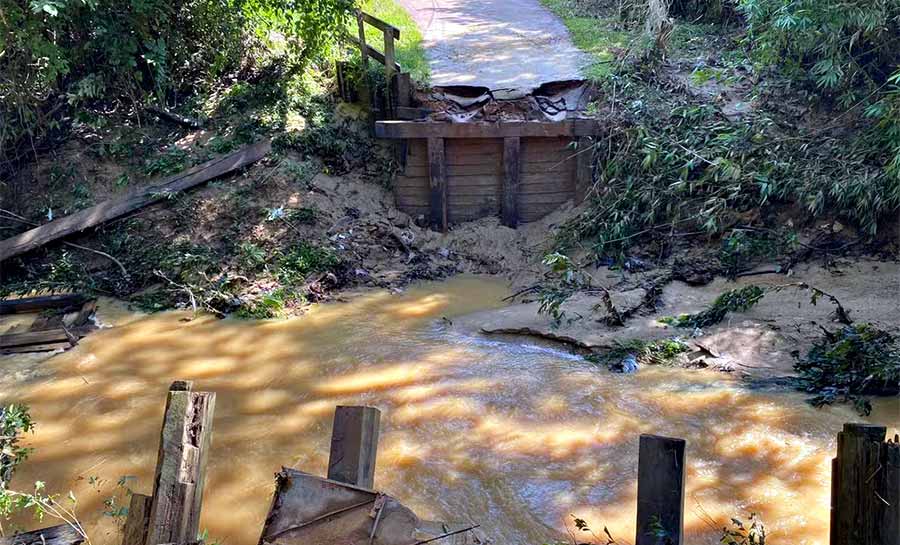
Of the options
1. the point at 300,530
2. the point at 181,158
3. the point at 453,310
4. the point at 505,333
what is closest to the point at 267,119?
the point at 181,158

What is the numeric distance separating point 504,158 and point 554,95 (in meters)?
1.37

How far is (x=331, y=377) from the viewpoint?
21.3ft

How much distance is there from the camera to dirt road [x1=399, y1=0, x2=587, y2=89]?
434 inches

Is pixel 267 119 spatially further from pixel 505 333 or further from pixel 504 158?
pixel 505 333

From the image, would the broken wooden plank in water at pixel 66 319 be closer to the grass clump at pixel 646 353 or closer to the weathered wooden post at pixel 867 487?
the grass clump at pixel 646 353

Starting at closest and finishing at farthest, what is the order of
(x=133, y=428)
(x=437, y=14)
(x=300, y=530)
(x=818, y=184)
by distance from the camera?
(x=300, y=530)
(x=133, y=428)
(x=818, y=184)
(x=437, y=14)

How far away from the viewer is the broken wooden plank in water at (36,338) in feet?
24.5

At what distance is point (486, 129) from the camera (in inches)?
385

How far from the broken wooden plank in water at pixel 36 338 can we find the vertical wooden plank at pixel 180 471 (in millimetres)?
5803

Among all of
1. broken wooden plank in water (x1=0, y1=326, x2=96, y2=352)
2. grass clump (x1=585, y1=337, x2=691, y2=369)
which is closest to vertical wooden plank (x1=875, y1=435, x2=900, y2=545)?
grass clump (x1=585, y1=337, x2=691, y2=369)

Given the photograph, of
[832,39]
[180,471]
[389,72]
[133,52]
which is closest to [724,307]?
[832,39]

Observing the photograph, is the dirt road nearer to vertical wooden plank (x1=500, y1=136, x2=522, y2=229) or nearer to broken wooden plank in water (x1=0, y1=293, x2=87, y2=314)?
vertical wooden plank (x1=500, y1=136, x2=522, y2=229)

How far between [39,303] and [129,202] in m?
1.91

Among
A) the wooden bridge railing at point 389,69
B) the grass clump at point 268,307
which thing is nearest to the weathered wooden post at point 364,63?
the wooden bridge railing at point 389,69
